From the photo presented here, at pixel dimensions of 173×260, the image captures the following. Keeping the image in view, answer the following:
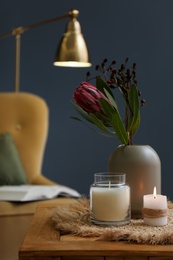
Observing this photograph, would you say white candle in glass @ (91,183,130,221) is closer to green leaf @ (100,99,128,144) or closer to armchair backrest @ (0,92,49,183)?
green leaf @ (100,99,128,144)

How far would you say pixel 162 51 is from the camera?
3557mm

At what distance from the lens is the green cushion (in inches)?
109

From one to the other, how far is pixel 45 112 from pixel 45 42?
2.15 feet

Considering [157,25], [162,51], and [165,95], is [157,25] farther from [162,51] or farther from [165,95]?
[165,95]

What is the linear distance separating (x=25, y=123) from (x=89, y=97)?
1.69 meters

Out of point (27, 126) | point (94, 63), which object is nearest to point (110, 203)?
point (27, 126)

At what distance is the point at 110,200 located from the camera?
1299 mm

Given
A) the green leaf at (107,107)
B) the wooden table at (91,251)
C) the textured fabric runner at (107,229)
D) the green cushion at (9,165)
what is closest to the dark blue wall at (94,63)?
the green cushion at (9,165)

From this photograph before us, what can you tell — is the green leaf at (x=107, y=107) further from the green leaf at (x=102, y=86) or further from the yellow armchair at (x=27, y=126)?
the yellow armchair at (x=27, y=126)

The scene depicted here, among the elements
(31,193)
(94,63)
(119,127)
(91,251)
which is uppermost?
(94,63)

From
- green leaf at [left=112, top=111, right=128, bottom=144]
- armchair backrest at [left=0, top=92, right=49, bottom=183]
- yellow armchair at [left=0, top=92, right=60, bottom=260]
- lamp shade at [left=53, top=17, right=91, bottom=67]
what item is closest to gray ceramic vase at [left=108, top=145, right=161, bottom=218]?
green leaf at [left=112, top=111, right=128, bottom=144]

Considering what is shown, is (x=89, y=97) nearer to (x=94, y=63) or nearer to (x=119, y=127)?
(x=119, y=127)

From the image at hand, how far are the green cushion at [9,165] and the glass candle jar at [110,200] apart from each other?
149 centimetres

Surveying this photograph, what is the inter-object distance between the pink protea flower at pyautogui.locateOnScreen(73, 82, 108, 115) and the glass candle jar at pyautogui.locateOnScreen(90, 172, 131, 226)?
195 mm
